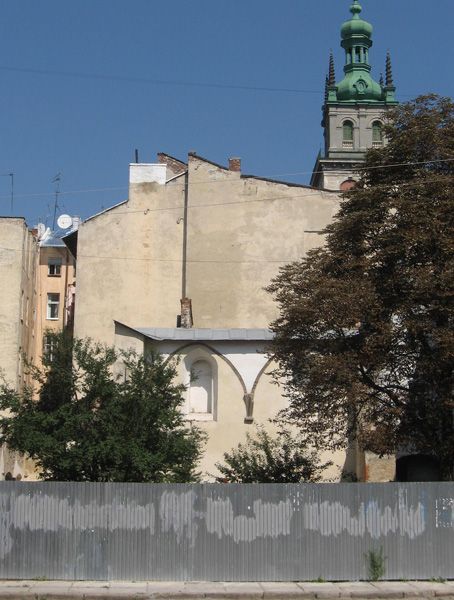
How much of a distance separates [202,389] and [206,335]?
6.63 feet

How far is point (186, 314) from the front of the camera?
38.8 metres

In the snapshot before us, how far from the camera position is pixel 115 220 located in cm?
4328

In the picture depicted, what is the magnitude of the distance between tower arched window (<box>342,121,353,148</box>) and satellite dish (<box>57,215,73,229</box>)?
157 ft

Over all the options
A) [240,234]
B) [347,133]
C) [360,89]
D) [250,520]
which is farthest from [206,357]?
[360,89]

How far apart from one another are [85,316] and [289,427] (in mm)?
13483

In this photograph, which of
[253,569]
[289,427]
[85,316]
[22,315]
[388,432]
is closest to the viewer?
[253,569]

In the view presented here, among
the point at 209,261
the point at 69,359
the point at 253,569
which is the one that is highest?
the point at 209,261

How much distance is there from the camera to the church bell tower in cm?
9794

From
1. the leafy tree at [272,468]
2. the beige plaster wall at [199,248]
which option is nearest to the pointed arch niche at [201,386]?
the leafy tree at [272,468]

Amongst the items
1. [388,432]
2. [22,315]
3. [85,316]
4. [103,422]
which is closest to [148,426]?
[103,422]

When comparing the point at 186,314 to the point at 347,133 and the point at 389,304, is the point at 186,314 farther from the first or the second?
the point at 347,133

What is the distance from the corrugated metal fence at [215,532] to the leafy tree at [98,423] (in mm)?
2759

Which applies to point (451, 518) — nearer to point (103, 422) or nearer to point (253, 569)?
point (253, 569)

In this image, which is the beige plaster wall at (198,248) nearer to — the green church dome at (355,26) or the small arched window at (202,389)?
the small arched window at (202,389)
